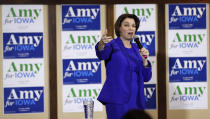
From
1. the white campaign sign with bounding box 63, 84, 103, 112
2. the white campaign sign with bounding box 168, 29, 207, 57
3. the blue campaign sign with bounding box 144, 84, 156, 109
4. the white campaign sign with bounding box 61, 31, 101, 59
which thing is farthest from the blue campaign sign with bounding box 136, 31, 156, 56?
the white campaign sign with bounding box 63, 84, 103, 112


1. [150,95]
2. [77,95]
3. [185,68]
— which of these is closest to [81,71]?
[77,95]

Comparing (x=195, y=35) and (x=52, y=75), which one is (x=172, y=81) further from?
(x=52, y=75)

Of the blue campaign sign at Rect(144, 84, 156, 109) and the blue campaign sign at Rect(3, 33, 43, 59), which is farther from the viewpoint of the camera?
the blue campaign sign at Rect(144, 84, 156, 109)

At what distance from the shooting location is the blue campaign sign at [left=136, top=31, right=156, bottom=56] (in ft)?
14.2

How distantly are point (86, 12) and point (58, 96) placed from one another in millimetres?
1019

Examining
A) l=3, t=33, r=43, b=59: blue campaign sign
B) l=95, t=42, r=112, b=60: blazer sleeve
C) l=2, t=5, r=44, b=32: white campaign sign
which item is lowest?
l=95, t=42, r=112, b=60: blazer sleeve

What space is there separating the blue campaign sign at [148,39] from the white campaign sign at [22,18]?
115cm

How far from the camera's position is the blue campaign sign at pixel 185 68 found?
4.35 meters

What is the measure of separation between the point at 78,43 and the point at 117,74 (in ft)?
4.91

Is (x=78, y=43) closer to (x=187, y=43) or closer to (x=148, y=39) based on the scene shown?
(x=148, y=39)

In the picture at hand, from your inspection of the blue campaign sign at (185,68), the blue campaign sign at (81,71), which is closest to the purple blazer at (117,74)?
the blue campaign sign at (81,71)

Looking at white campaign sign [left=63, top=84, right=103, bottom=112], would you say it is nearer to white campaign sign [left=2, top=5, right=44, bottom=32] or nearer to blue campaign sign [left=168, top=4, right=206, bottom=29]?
white campaign sign [left=2, top=5, right=44, bottom=32]

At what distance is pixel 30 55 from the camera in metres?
4.24

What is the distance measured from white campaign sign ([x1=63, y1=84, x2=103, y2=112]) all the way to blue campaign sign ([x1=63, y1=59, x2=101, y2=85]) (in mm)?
58
